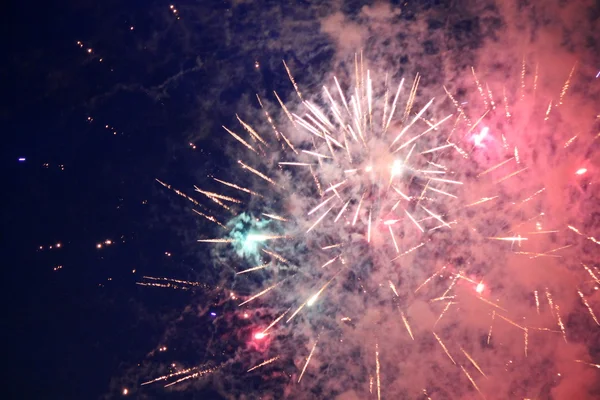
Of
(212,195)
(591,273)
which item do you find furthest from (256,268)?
(591,273)

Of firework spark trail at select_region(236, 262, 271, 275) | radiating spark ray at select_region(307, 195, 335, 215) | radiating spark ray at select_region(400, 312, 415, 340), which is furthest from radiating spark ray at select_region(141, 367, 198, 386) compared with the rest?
radiating spark ray at select_region(400, 312, 415, 340)

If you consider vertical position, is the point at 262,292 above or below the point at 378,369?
above

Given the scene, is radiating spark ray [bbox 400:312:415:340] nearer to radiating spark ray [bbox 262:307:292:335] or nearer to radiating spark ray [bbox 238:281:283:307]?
radiating spark ray [bbox 262:307:292:335]

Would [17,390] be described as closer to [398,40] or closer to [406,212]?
[406,212]

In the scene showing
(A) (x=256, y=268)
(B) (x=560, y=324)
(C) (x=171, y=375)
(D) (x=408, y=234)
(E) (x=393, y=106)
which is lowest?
(C) (x=171, y=375)

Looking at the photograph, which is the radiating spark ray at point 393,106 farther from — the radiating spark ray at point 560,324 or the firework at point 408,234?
the radiating spark ray at point 560,324

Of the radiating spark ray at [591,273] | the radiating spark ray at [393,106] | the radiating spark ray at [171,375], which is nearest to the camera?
the radiating spark ray at [393,106]

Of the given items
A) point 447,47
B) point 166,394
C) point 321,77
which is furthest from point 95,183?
point 447,47

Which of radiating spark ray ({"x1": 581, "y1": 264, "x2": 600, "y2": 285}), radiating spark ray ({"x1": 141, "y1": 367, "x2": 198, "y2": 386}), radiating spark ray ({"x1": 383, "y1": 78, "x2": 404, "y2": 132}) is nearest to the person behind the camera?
radiating spark ray ({"x1": 383, "y1": 78, "x2": 404, "y2": 132})

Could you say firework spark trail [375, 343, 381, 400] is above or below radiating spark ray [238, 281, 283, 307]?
below

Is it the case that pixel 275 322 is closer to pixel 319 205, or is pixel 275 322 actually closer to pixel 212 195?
pixel 319 205

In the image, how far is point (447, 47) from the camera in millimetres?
2564

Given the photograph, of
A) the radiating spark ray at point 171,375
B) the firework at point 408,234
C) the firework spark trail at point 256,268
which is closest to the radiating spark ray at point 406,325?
the firework at point 408,234

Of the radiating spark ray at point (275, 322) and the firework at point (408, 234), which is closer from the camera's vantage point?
the firework at point (408, 234)
